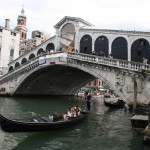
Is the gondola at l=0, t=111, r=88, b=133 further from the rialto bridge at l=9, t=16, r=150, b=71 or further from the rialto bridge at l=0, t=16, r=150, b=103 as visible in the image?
the rialto bridge at l=9, t=16, r=150, b=71

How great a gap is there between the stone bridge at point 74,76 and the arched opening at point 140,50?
380 cm

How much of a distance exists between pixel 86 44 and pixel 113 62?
7.06 metres

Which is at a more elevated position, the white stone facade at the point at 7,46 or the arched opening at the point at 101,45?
the white stone facade at the point at 7,46

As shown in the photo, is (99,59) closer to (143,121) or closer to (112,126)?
(112,126)

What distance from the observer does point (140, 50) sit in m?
21.8

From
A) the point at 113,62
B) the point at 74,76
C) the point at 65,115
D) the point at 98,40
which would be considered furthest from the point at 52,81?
the point at 65,115

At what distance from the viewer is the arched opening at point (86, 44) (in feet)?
82.6

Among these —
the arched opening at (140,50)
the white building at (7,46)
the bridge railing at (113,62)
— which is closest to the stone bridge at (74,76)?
the bridge railing at (113,62)

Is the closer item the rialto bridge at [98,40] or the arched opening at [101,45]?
the rialto bridge at [98,40]

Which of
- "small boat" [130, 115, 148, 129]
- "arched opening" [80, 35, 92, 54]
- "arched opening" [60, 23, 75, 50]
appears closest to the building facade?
"arched opening" [60, 23, 75, 50]

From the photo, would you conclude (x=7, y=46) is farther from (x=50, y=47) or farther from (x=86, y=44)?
(x=86, y=44)

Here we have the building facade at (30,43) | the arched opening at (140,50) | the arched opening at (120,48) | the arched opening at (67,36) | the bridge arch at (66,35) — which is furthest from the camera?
the building facade at (30,43)

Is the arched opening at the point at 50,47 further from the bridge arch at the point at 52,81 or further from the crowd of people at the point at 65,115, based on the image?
the crowd of people at the point at 65,115

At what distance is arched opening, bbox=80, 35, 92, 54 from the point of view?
82.6ft
